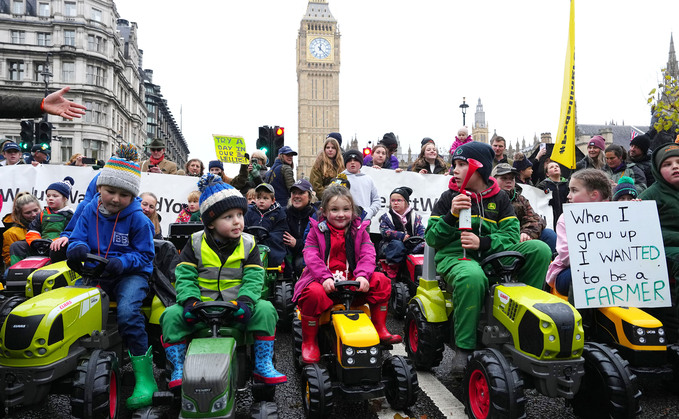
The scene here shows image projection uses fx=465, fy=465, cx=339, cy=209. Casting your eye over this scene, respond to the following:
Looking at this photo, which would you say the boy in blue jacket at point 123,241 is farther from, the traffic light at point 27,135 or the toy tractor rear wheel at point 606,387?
the traffic light at point 27,135

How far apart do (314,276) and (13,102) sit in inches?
105

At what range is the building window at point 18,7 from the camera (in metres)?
53.6

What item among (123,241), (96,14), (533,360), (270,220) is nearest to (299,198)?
(270,220)

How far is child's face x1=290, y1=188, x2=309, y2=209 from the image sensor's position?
243 inches

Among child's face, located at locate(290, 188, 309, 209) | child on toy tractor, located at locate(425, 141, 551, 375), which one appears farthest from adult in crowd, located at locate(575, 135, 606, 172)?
child's face, located at locate(290, 188, 309, 209)

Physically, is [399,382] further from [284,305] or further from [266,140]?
[266,140]

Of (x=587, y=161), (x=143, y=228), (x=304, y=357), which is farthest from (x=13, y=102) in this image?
(x=587, y=161)

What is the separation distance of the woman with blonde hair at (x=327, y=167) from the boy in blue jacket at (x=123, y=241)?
3370 millimetres

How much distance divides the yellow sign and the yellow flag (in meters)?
11.1

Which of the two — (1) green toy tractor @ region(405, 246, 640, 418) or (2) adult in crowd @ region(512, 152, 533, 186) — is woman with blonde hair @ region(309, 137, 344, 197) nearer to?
(2) adult in crowd @ region(512, 152, 533, 186)

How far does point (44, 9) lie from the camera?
54812mm

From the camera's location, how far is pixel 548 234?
20.7 ft

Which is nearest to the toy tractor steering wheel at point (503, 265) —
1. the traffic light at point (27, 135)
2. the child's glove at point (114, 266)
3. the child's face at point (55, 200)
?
the child's glove at point (114, 266)

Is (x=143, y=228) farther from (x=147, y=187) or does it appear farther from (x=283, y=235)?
(x=147, y=187)
